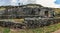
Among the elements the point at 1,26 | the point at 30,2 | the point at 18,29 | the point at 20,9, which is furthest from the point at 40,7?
the point at 1,26

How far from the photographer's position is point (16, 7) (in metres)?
2.12

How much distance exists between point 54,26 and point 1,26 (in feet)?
2.68

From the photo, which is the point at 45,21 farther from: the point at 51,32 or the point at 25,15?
the point at 25,15

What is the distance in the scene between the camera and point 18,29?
2037mm

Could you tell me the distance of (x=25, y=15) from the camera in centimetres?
208

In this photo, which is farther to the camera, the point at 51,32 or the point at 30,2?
the point at 30,2

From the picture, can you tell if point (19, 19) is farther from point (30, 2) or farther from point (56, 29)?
point (56, 29)

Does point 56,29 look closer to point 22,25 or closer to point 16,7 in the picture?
point 22,25

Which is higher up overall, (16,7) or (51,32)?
(16,7)

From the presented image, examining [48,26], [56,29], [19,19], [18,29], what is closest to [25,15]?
[19,19]

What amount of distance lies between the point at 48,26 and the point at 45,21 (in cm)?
9

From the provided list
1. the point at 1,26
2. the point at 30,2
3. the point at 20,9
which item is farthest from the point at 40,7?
the point at 1,26

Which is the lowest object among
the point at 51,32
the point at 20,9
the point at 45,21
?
the point at 51,32

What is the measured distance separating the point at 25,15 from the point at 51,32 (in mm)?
477
